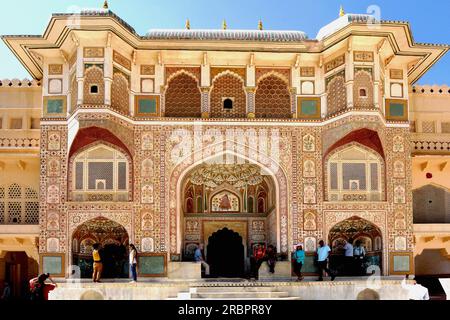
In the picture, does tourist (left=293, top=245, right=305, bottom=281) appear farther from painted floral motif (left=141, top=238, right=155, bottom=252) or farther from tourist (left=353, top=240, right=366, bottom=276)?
painted floral motif (left=141, top=238, right=155, bottom=252)

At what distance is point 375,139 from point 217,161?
424cm

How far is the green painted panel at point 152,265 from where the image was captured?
19.1 meters

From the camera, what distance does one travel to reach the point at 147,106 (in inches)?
784

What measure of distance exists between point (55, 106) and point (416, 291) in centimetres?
1073

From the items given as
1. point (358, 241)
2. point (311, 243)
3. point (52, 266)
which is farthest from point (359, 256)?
point (52, 266)

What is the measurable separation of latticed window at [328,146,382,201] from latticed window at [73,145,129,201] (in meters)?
5.52

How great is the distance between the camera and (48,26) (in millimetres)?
18688

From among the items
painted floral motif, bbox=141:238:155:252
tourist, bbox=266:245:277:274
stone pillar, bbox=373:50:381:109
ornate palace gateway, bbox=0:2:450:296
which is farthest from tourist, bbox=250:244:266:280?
stone pillar, bbox=373:50:381:109

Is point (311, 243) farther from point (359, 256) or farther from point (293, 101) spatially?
point (293, 101)

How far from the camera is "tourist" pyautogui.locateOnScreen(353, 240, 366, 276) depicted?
19859 mm

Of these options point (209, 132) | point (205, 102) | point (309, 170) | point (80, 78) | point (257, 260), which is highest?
point (80, 78)

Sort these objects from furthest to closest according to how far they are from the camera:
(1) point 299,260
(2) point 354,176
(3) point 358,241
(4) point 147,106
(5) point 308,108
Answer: (3) point 358,241
(5) point 308,108
(4) point 147,106
(2) point 354,176
(1) point 299,260

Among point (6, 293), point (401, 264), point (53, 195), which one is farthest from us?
point (6, 293)
